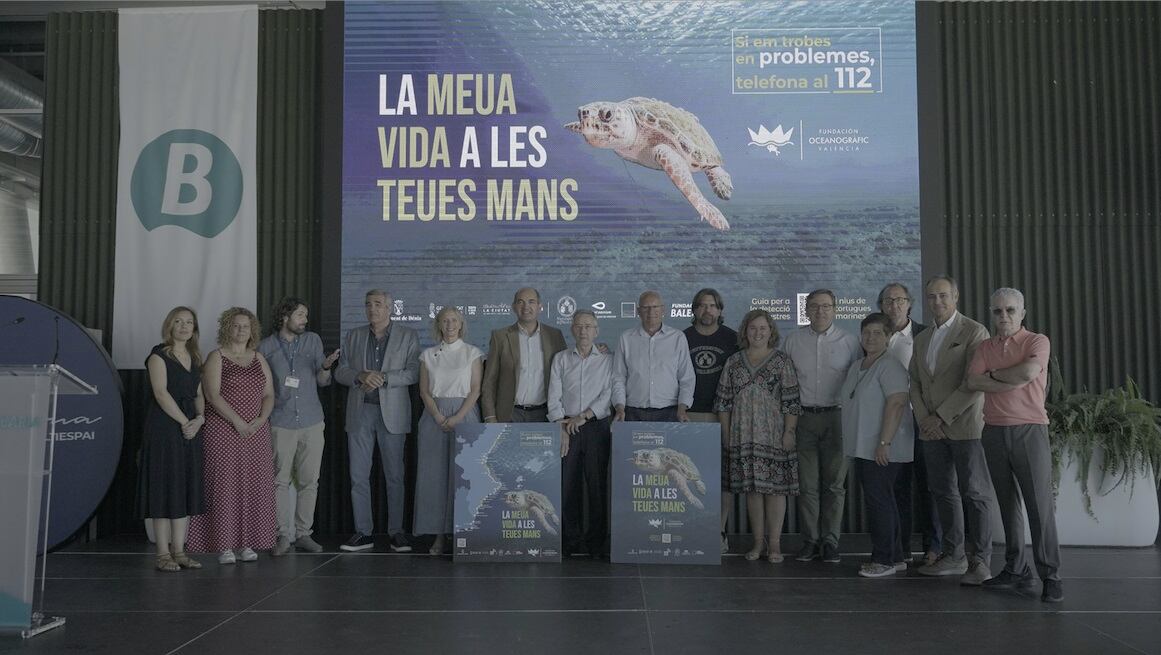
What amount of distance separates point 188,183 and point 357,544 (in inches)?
115

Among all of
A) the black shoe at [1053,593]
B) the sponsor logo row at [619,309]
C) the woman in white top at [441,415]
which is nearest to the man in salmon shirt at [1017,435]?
the black shoe at [1053,593]

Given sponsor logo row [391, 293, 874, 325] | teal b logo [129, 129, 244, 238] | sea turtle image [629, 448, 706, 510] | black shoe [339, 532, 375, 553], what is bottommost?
black shoe [339, 532, 375, 553]

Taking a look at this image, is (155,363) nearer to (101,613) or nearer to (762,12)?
(101,613)

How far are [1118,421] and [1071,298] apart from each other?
1.13m

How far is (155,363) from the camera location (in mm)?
5168

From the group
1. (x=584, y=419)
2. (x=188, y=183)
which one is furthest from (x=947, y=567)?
(x=188, y=183)

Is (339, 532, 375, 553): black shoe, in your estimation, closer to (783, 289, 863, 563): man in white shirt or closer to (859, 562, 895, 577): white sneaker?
(783, 289, 863, 563): man in white shirt

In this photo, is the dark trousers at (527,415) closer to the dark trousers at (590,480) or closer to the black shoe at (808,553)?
the dark trousers at (590,480)

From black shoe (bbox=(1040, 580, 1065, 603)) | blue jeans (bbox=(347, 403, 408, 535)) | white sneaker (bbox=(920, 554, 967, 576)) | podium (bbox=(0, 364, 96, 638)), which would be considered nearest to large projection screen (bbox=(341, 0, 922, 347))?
blue jeans (bbox=(347, 403, 408, 535))

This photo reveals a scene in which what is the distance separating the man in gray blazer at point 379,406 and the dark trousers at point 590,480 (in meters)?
1.07

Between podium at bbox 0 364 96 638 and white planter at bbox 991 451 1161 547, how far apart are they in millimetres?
5302

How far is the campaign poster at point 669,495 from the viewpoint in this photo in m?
5.27

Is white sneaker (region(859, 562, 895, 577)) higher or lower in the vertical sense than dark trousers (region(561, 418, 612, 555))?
lower

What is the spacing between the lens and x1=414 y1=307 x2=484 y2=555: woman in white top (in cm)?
565
